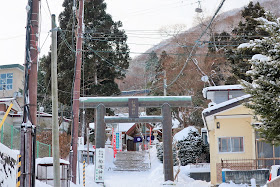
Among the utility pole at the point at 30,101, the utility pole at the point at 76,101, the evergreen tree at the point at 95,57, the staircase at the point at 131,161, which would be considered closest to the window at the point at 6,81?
the evergreen tree at the point at 95,57

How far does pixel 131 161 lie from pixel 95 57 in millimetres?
10726

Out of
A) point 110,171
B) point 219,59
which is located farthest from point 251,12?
point 110,171

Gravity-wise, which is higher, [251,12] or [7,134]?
[251,12]

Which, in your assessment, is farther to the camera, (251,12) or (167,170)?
(251,12)

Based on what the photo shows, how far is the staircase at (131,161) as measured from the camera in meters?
37.2

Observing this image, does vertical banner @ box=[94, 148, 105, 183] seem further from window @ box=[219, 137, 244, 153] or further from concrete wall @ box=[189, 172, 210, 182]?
concrete wall @ box=[189, 172, 210, 182]

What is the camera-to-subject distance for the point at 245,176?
21.0 metres

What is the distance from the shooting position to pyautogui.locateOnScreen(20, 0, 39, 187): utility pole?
38.0 feet

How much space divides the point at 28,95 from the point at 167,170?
16.2 metres

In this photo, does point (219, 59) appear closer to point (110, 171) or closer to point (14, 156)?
point (110, 171)

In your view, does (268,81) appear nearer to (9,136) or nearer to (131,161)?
(9,136)

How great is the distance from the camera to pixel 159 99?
27.5 m

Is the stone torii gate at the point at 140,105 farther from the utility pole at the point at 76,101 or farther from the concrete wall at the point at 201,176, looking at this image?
the utility pole at the point at 76,101

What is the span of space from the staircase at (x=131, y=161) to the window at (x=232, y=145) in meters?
13.7
